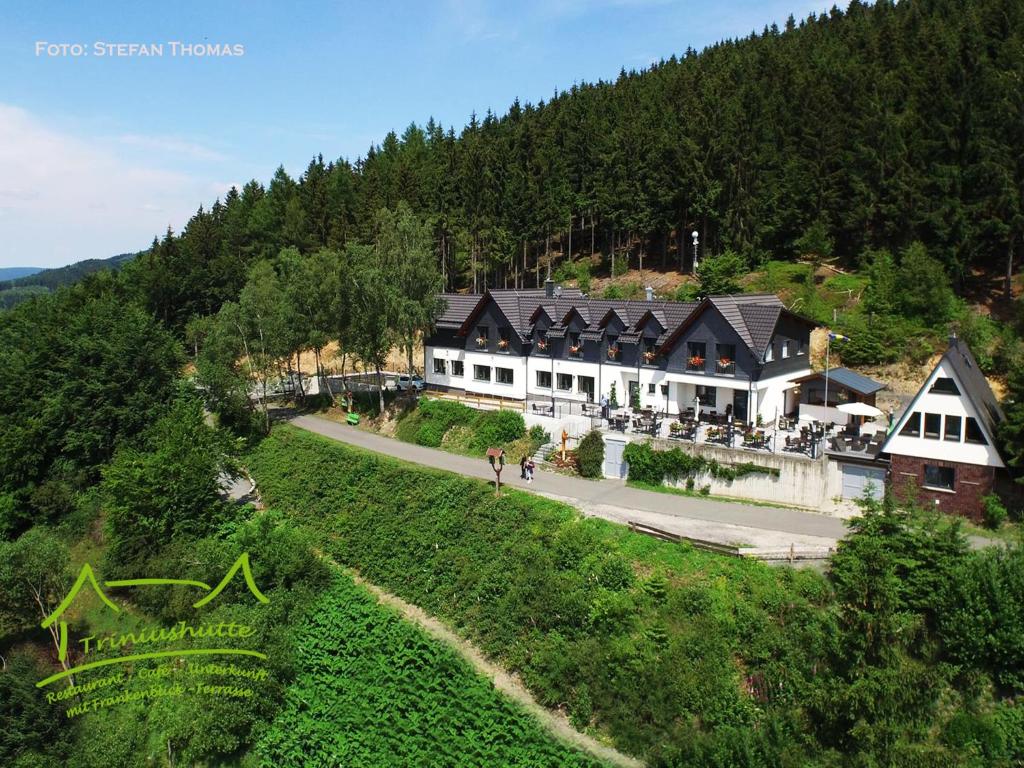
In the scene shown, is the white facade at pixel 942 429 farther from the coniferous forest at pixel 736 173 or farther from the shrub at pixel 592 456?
the coniferous forest at pixel 736 173

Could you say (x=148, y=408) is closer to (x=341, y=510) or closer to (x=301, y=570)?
(x=341, y=510)

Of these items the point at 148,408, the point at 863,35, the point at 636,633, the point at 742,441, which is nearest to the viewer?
the point at 636,633

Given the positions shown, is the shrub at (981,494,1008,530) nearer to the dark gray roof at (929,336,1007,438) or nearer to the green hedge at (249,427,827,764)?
the dark gray roof at (929,336,1007,438)

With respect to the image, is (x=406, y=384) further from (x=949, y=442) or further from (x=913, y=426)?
(x=949, y=442)

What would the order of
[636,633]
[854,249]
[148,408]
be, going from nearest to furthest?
1. [636,633]
2. [148,408]
3. [854,249]

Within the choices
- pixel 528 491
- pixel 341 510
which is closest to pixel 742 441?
pixel 528 491

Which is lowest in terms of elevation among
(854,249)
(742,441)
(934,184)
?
(742,441)
